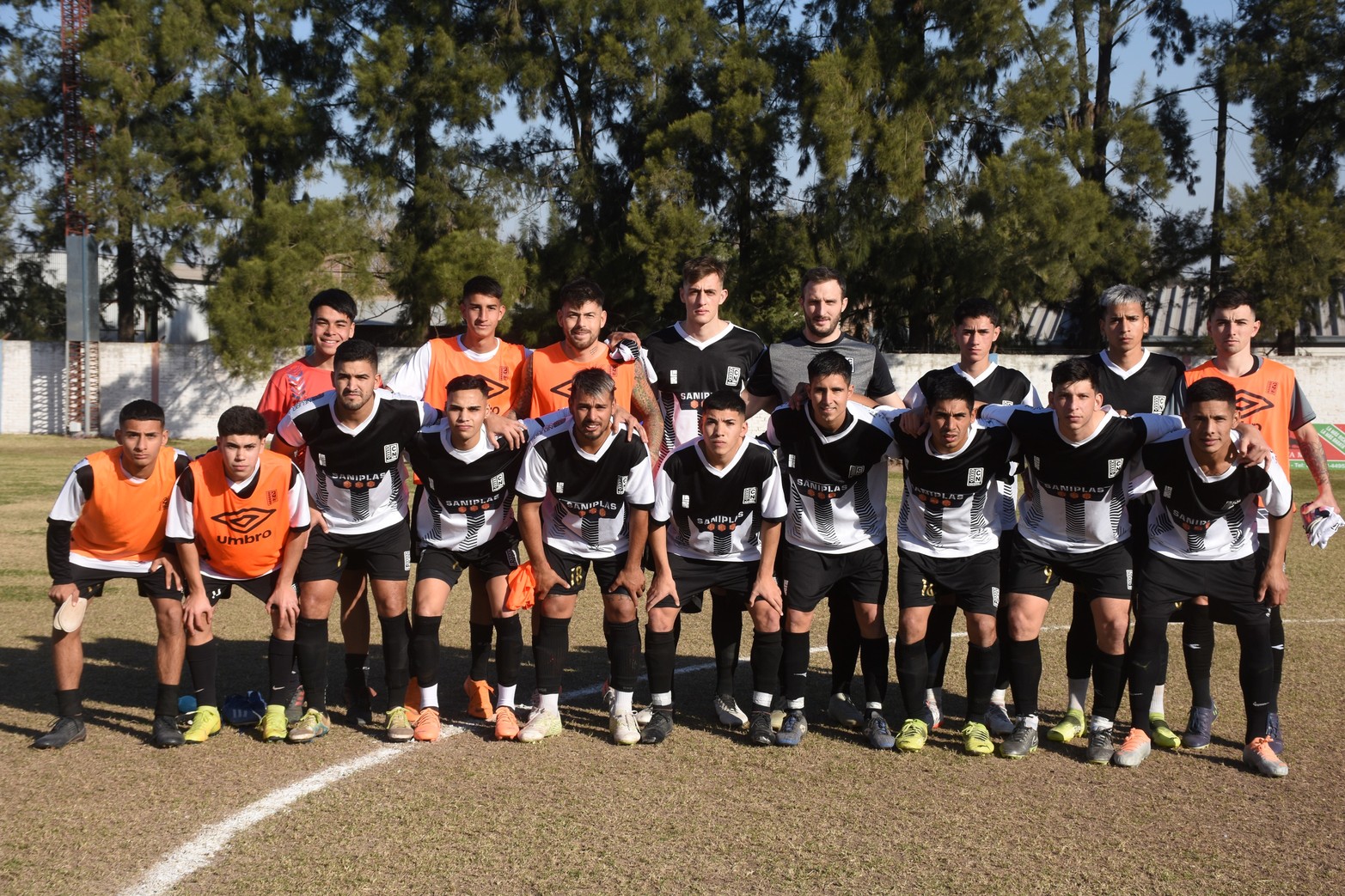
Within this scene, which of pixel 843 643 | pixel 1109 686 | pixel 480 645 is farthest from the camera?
pixel 480 645

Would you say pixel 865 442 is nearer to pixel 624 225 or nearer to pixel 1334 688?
pixel 1334 688

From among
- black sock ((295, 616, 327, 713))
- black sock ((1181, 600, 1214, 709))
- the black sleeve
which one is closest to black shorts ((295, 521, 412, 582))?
black sock ((295, 616, 327, 713))

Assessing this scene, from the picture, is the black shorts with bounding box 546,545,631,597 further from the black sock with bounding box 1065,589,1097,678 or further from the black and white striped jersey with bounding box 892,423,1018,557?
the black sock with bounding box 1065,589,1097,678

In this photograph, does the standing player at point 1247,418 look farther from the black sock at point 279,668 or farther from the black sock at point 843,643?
the black sock at point 279,668

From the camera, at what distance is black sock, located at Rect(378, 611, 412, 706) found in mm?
5383

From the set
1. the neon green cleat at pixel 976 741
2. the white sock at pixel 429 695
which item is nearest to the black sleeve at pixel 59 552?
the white sock at pixel 429 695

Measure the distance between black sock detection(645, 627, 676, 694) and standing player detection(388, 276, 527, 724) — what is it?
87cm

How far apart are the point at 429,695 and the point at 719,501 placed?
1640mm

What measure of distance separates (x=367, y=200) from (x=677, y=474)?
2328cm

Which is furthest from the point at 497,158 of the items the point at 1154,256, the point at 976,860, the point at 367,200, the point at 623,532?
the point at 976,860

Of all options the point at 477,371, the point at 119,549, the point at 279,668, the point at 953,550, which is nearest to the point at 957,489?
the point at 953,550

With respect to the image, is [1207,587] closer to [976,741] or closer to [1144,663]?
[1144,663]

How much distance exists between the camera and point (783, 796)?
4.48 metres

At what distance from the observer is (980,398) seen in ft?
18.6
